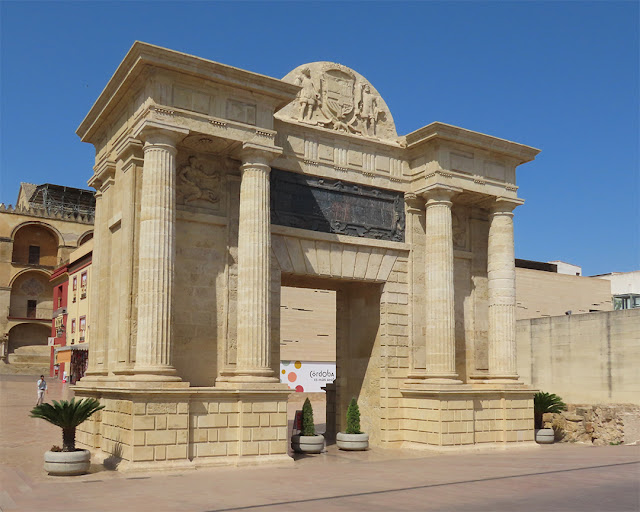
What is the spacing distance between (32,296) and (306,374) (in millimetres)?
34879

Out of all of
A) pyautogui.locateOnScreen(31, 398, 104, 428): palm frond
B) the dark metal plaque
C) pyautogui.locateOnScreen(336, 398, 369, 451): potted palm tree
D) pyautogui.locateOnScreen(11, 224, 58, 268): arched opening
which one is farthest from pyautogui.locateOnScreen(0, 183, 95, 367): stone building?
pyautogui.locateOnScreen(31, 398, 104, 428): palm frond

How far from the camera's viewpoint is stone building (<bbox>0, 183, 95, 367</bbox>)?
205ft

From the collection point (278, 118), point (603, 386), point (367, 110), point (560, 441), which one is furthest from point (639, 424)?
point (278, 118)

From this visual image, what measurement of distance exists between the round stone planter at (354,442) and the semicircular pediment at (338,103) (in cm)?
896

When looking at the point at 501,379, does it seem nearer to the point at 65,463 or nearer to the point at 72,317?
the point at 65,463

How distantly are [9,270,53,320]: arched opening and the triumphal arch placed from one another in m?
48.9

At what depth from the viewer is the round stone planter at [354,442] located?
19.0 metres

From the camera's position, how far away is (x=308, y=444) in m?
18.3

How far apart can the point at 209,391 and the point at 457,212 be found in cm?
1081

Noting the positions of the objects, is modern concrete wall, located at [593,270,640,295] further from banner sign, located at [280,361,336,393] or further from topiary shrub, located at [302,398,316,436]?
topiary shrub, located at [302,398,316,436]

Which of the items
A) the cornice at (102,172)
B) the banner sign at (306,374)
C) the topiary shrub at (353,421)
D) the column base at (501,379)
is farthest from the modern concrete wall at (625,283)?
the cornice at (102,172)

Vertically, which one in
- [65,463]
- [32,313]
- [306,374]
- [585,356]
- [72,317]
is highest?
[32,313]

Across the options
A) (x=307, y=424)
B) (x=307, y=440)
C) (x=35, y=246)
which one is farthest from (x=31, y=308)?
(x=307, y=440)

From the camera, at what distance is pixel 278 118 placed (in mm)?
19031
